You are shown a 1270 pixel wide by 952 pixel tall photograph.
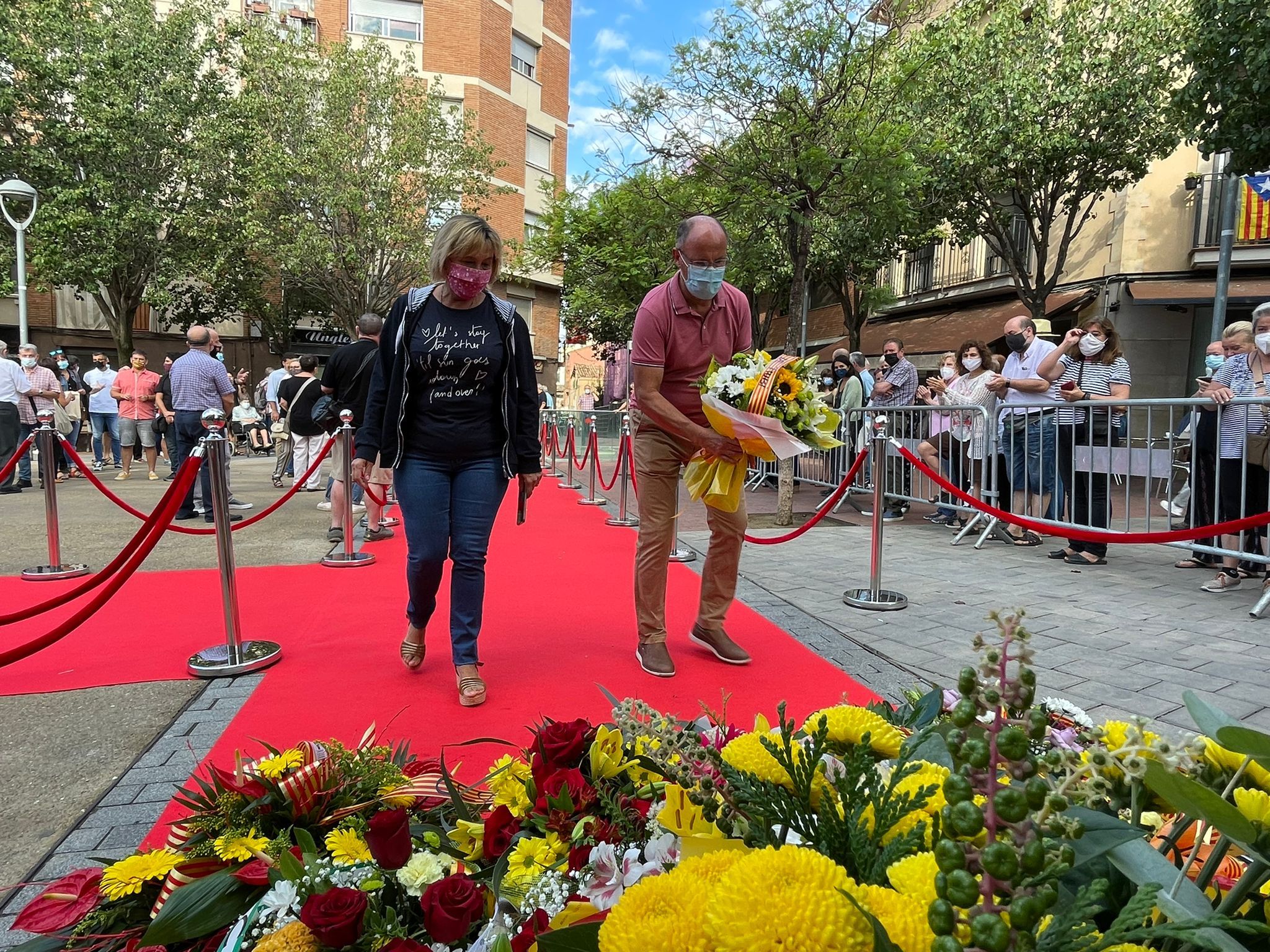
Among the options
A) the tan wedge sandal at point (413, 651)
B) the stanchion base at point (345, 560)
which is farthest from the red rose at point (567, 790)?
the stanchion base at point (345, 560)

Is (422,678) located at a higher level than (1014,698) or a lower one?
lower

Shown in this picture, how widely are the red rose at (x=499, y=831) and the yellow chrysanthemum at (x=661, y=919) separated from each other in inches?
20.4

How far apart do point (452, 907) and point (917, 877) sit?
62 cm

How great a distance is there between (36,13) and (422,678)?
1013 inches

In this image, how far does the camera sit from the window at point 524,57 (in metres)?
32.0

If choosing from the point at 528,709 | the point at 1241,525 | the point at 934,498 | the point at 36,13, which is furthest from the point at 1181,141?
the point at 36,13

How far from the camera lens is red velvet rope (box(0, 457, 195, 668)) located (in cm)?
292

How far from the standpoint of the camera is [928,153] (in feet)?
44.5

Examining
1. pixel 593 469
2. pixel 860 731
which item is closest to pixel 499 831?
pixel 860 731

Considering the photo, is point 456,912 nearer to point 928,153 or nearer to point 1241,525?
point 1241,525

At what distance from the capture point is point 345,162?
2180 centimetres

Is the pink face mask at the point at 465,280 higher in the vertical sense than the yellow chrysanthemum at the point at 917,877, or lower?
higher

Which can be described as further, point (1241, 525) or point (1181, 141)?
point (1181, 141)

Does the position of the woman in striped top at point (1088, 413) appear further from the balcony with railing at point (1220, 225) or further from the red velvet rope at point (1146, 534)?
the balcony with railing at point (1220, 225)
